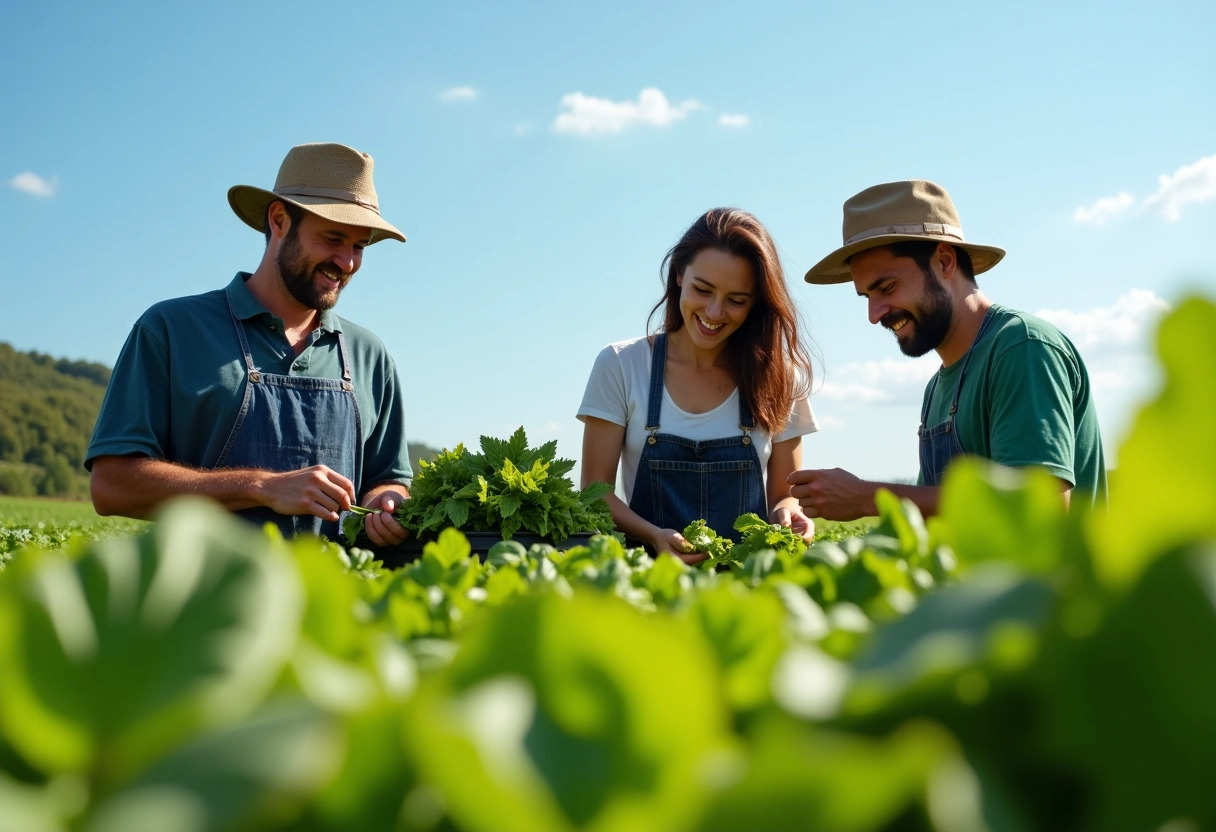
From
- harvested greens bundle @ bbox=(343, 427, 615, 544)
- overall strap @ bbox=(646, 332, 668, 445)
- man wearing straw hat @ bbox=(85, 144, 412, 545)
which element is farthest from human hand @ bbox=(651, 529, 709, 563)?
man wearing straw hat @ bbox=(85, 144, 412, 545)

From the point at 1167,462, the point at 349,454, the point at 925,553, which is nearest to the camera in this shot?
the point at 1167,462

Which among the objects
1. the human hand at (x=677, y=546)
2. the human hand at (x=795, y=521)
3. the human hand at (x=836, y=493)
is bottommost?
the human hand at (x=677, y=546)

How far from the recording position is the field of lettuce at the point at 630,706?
0.99ft

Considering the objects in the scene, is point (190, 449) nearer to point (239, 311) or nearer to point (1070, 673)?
point (239, 311)

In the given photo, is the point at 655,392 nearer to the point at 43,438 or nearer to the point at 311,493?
the point at 311,493

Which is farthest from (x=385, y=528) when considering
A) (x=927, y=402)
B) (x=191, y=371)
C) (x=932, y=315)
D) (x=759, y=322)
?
(x=927, y=402)

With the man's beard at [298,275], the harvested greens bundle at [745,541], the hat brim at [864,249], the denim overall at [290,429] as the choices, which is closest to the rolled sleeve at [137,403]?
the denim overall at [290,429]

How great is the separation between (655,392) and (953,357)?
4.86 feet

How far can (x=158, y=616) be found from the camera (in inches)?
15.8

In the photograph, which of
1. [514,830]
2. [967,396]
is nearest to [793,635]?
[514,830]

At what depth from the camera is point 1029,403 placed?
384cm

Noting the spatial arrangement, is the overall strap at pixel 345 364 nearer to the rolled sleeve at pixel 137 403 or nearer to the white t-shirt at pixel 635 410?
the rolled sleeve at pixel 137 403

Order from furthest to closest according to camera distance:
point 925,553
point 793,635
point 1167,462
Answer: point 925,553 < point 793,635 < point 1167,462

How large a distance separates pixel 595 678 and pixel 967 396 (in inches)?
168
